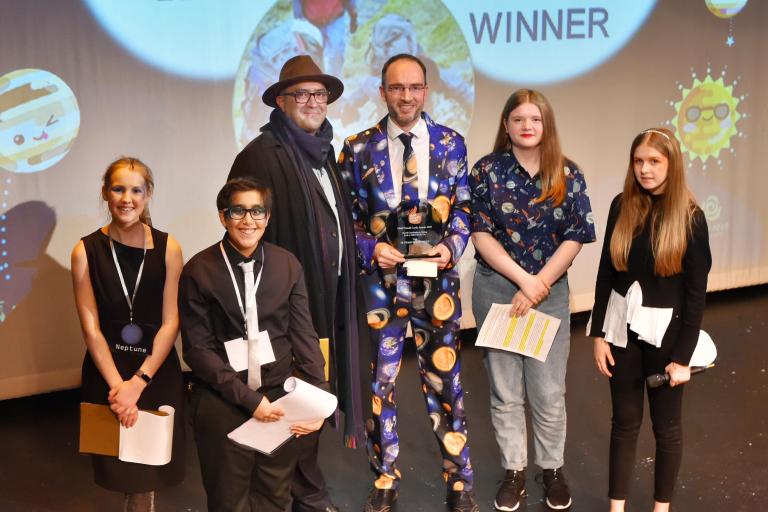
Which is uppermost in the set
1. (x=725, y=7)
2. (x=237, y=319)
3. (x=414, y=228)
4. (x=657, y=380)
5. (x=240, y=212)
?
(x=725, y=7)

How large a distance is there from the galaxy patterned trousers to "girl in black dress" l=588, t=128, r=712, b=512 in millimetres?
548

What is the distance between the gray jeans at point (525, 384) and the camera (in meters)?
3.07

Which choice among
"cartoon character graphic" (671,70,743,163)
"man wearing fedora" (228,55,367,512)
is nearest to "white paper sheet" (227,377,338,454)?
"man wearing fedora" (228,55,367,512)

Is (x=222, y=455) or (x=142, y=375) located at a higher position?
(x=142, y=375)

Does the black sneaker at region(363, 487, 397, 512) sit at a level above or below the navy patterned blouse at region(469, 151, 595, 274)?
below

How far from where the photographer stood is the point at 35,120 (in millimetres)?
4172

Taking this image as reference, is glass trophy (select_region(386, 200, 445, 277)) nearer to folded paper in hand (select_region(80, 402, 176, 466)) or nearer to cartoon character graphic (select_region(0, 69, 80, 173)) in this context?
folded paper in hand (select_region(80, 402, 176, 466))

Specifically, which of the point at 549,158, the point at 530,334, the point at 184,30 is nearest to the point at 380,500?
the point at 530,334

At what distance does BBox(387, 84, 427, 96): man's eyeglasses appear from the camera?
284 centimetres

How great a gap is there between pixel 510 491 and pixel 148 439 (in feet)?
4.63

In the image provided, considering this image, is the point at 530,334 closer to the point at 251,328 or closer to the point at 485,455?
the point at 485,455

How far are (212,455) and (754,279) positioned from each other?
18.4 feet

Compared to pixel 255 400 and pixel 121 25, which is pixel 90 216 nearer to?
pixel 121 25

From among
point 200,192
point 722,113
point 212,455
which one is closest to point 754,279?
point 722,113
